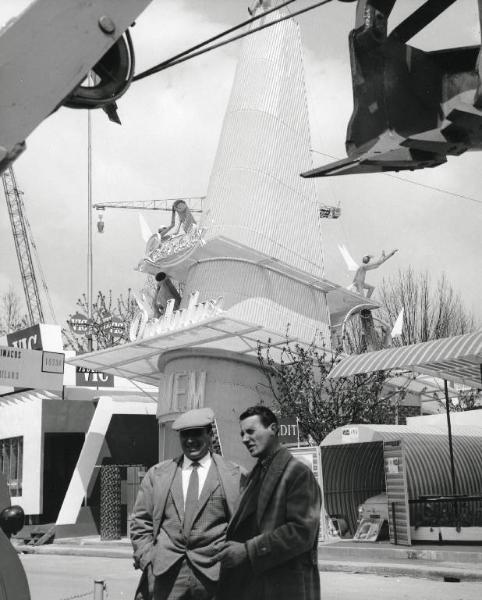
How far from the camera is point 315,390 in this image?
23.9 meters

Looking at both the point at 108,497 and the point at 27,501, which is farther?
the point at 27,501

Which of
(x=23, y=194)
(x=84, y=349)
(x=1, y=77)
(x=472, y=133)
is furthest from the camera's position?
(x=23, y=194)

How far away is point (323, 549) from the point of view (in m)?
16.8

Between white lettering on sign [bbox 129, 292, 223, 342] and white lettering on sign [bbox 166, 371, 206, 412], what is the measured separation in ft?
5.24

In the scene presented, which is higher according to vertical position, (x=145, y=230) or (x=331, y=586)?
(x=145, y=230)

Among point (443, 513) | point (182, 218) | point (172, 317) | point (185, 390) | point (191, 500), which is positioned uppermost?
point (182, 218)

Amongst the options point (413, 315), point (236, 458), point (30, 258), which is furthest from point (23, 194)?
point (236, 458)

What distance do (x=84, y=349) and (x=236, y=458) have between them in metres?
26.5

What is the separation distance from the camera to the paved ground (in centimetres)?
1066

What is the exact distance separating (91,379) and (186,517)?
91.3ft

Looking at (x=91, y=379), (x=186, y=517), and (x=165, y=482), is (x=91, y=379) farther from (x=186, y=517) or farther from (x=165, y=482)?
(x=186, y=517)

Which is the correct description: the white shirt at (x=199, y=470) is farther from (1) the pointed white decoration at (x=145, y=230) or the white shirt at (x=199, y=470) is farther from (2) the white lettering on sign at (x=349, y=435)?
(1) the pointed white decoration at (x=145, y=230)

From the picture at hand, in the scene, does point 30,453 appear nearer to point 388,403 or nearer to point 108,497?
point 108,497

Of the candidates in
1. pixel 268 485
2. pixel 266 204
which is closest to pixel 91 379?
pixel 266 204
